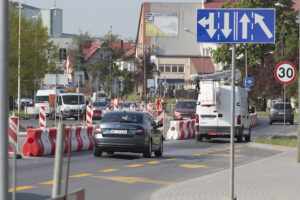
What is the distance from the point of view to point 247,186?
1358 centimetres

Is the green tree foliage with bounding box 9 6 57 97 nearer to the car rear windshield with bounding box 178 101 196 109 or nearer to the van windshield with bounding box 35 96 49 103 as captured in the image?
the van windshield with bounding box 35 96 49 103

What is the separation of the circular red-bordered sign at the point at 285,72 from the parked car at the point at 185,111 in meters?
21.7

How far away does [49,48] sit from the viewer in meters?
64.2

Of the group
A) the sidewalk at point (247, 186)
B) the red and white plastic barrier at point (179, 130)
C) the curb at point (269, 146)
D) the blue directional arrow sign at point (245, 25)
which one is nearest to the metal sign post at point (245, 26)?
the blue directional arrow sign at point (245, 25)

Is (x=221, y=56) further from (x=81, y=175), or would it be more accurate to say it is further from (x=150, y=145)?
(x=81, y=175)

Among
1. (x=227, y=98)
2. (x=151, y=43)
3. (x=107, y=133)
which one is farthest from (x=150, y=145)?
(x=151, y=43)

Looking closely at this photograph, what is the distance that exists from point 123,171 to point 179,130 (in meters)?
17.3

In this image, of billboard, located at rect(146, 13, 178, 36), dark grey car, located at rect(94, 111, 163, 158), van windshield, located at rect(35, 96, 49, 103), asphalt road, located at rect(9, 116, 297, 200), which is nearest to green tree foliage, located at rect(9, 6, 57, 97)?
van windshield, located at rect(35, 96, 49, 103)

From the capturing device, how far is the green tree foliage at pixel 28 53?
5659cm

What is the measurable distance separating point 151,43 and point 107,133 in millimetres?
101213

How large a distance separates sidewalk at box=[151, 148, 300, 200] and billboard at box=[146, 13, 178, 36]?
103326 mm

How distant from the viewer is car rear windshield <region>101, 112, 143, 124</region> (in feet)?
70.1

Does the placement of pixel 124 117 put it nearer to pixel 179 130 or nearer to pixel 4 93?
pixel 179 130

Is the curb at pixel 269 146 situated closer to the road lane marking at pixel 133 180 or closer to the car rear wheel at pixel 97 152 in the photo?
the car rear wheel at pixel 97 152
